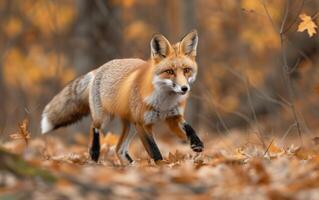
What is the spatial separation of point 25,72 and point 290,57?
7093 mm

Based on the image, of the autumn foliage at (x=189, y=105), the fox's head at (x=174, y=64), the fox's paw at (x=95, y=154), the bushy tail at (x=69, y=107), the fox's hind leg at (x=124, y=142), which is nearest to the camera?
the autumn foliage at (x=189, y=105)

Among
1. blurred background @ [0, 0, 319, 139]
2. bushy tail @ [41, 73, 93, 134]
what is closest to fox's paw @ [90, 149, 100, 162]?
bushy tail @ [41, 73, 93, 134]

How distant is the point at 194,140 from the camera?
6.67 m

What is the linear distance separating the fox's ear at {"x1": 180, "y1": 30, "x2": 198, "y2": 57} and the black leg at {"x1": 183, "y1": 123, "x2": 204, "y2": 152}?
0.79m

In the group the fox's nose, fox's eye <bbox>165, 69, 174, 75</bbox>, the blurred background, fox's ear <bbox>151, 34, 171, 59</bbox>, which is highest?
fox's ear <bbox>151, 34, 171, 59</bbox>

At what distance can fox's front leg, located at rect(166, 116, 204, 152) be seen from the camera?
6641mm

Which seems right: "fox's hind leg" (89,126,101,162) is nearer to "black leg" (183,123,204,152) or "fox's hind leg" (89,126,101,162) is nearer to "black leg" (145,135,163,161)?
"black leg" (145,135,163,161)

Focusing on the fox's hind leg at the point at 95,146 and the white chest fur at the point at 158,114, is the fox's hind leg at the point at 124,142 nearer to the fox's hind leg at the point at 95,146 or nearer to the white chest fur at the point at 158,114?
the fox's hind leg at the point at 95,146

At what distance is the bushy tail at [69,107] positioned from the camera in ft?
25.8

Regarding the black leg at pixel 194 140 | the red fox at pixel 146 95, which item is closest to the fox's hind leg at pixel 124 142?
the red fox at pixel 146 95

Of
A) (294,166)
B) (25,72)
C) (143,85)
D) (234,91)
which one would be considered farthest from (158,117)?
(234,91)

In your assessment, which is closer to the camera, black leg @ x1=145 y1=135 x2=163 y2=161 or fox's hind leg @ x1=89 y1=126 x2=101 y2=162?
black leg @ x1=145 y1=135 x2=163 y2=161

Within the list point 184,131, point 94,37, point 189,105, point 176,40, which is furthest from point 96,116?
point 176,40

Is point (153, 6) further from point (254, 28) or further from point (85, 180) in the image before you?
point (85, 180)
